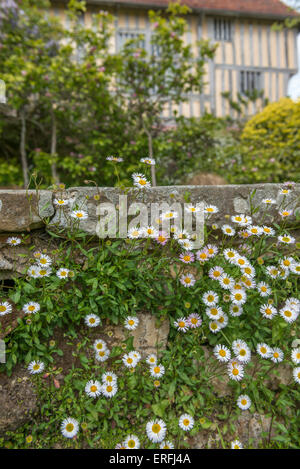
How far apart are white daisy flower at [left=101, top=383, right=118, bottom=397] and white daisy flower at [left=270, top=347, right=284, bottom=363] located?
0.77 metres

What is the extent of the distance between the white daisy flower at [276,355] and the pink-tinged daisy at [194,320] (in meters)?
0.38

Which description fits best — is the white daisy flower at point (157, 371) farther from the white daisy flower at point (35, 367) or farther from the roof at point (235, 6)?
the roof at point (235, 6)

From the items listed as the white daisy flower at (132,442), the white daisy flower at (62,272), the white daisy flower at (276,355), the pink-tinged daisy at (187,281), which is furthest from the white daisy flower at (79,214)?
the white daisy flower at (276,355)

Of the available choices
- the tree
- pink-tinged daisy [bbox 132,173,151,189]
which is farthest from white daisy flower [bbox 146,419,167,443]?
the tree

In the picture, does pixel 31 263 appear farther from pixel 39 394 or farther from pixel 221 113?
pixel 221 113

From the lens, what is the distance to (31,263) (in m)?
1.53

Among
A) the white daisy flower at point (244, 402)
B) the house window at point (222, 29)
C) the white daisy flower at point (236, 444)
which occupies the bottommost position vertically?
the white daisy flower at point (236, 444)

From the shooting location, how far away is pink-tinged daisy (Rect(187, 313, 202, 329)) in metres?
1.50

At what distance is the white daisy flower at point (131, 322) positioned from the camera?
4.80 feet

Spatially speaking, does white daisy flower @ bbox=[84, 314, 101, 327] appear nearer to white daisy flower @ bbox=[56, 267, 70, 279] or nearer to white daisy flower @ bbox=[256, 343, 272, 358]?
white daisy flower @ bbox=[56, 267, 70, 279]

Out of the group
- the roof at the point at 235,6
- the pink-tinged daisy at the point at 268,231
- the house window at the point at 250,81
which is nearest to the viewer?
→ the pink-tinged daisy at the point at 268,231

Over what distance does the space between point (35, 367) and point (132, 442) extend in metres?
0.54

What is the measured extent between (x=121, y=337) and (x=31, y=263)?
23.8 inches
